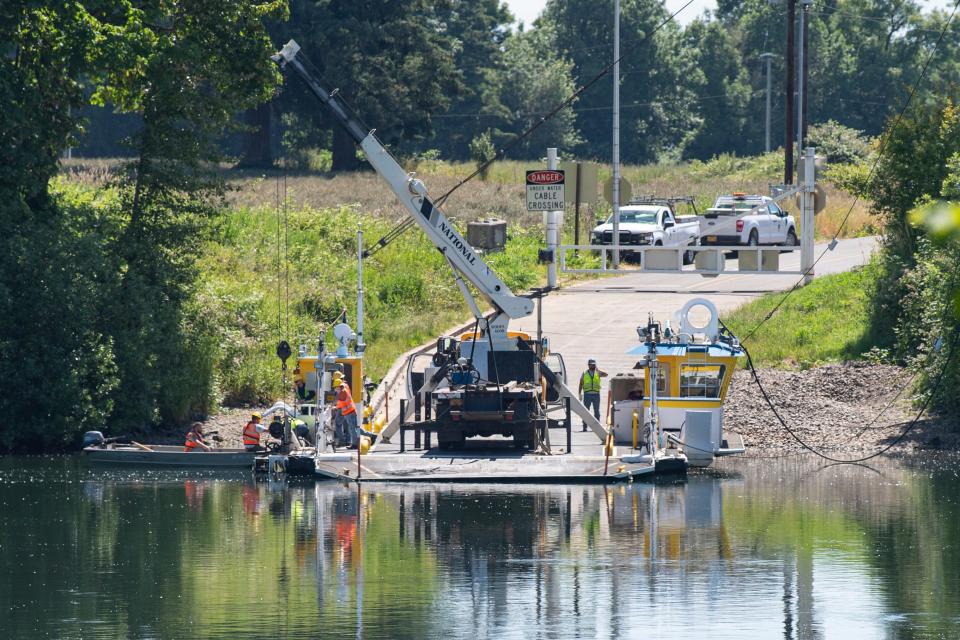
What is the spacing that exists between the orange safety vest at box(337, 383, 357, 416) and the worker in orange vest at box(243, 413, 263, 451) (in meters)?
1.84

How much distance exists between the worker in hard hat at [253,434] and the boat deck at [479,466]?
1887 millimetres

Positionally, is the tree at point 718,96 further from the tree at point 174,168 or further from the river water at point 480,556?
the river water at point 480,556

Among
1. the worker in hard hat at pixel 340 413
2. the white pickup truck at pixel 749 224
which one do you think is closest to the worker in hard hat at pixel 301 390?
the worker in hard hat at pixel 340 413

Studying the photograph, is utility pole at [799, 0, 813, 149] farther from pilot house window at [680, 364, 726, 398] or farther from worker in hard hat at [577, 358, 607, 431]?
pilot house window at [680, 364, 726, 398]

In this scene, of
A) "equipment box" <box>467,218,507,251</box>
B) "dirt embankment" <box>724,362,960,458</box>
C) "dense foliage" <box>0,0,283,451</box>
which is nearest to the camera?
"dense foliage" <box>0,0,283,451</box>

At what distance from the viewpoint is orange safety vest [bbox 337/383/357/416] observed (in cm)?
3581

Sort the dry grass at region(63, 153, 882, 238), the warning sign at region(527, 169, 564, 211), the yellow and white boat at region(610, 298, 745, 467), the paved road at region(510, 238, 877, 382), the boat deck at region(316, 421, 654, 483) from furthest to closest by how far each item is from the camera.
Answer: the dry grass at region(63, 153, 882, 238)
the paved road at region(510, 238, 877, 382)
the warning sign at region(527, 169, 564, 211)
the yellow and white boat at region(610, 298, 745, 467)
the boat deck at region(316, 421, 654, 483)

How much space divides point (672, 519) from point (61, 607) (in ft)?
39.7

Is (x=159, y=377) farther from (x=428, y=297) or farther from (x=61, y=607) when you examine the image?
(x=61, y=607)

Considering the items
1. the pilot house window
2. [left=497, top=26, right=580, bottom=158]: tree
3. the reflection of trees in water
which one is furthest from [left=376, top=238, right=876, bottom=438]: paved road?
[left=497, top=26, right=580, bottom=158]: tree

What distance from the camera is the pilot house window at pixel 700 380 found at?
3669cm

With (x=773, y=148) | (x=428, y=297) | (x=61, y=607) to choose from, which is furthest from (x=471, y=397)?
(x=773, y=148)

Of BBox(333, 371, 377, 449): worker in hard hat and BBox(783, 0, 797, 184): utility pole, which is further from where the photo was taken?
BBox(783, 0, 797, 184): utility pole

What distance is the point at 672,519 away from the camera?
3014 cm
